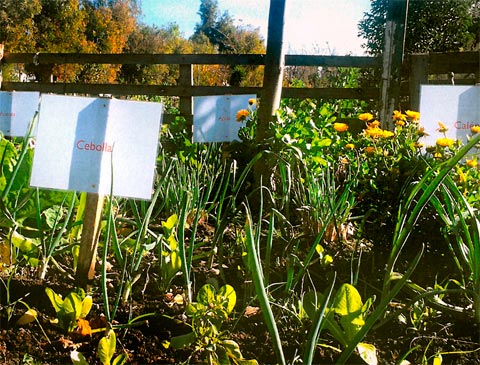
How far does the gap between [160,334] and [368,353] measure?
0.39m

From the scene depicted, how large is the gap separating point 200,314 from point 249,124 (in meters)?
1.88

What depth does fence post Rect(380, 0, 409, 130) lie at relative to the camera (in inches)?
179

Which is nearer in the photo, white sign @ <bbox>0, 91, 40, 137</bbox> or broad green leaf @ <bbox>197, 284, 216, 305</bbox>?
broad green leaf @ <bbox>197, 284, 216, 305</bbox>

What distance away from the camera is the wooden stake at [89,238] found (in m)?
1.10

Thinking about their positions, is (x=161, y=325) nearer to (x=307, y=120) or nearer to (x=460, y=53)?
(x=307, y=120)

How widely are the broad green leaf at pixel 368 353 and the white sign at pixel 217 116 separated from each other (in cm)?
176

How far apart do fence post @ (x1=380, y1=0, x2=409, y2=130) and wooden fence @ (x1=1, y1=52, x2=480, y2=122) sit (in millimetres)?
140

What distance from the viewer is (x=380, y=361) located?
3.23 feet

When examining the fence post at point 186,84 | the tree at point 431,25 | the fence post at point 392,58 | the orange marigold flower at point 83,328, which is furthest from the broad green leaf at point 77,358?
the tree at point 431,25

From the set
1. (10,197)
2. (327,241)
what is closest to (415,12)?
(327,241)

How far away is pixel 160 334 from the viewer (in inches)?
39.6

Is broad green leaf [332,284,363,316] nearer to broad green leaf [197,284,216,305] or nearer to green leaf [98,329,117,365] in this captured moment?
broad green leaf [197,284,216,305]

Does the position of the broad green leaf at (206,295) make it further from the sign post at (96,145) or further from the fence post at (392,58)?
the fence post at (392,58)

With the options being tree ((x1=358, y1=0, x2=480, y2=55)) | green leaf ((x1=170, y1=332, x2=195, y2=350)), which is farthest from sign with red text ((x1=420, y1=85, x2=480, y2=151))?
tree ((x1=358, y1=0, x2=480, y2=55))
